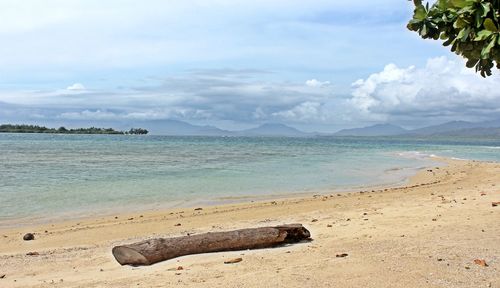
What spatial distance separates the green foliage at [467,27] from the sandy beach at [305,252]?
322 cm

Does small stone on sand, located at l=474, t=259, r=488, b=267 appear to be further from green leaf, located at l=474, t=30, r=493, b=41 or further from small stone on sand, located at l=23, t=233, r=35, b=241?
small stone on sand, located at l=23, t=233, r=35, b=241

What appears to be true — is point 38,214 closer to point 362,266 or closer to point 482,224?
point 362,266

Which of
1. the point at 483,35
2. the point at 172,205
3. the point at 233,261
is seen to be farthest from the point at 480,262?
the point at 172,205

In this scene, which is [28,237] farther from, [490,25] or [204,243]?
[490,25]

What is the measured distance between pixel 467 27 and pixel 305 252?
5102 mm

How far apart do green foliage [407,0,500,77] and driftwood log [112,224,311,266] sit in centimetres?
515

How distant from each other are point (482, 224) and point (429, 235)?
4.93 feet

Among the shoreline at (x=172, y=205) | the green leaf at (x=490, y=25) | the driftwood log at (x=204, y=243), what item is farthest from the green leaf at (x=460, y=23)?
the shoreline at (x=172, y=205)

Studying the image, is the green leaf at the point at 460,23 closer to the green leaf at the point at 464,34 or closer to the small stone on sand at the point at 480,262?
the green leaf at the point at 464,34

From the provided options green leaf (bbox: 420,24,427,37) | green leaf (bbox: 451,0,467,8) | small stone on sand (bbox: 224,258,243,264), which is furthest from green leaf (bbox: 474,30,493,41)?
small stone on sand (bbox: 224,258,243,264)

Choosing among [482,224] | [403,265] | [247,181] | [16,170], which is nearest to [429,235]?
[482,224]

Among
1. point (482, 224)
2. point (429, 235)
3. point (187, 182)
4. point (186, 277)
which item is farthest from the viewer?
point (187, 182)

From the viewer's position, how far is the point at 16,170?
89.1 ft

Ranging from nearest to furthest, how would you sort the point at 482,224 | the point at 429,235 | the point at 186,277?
1. the point at 186,277
2. the point at 429,235
3. the point at 482,224
